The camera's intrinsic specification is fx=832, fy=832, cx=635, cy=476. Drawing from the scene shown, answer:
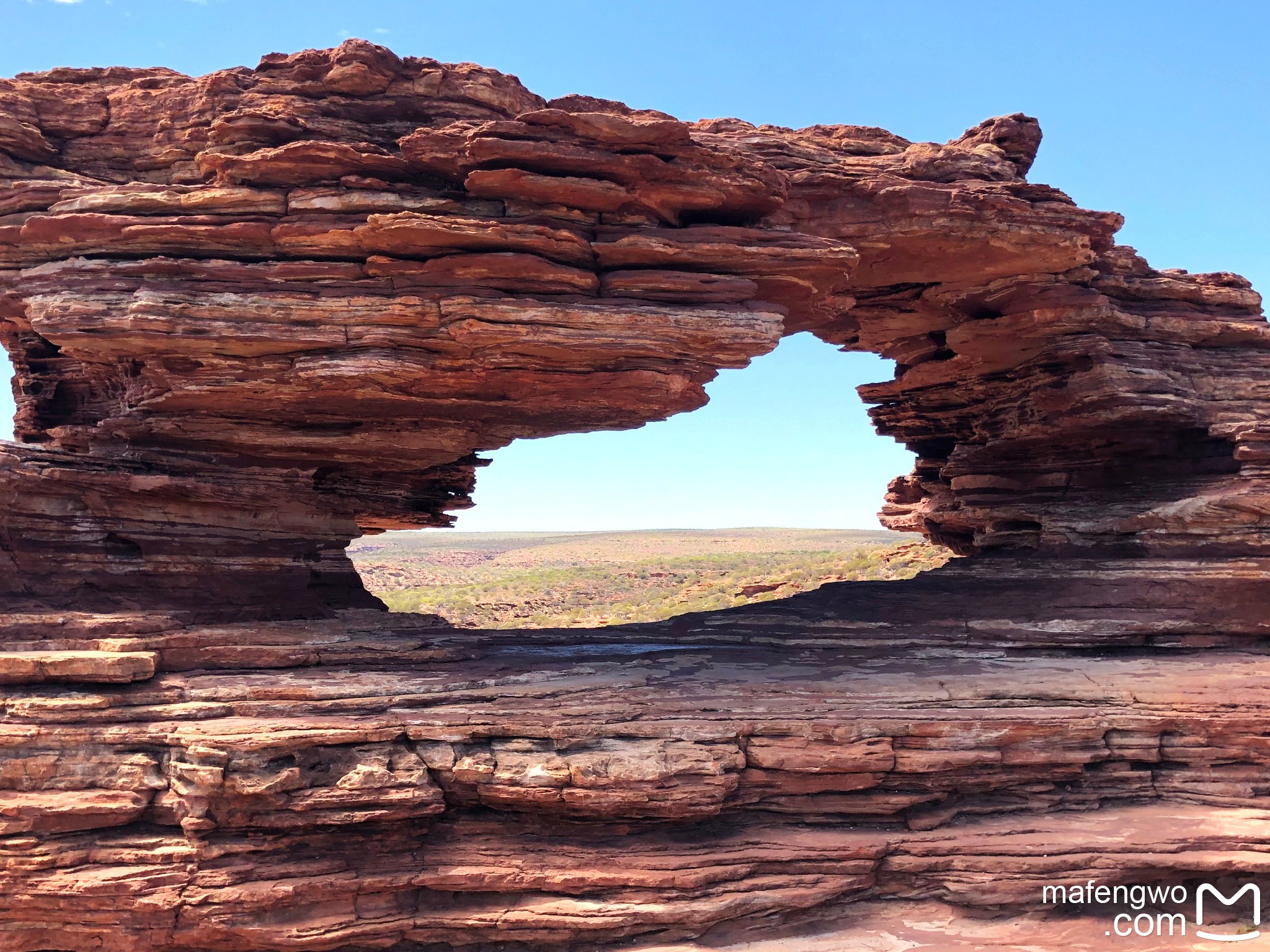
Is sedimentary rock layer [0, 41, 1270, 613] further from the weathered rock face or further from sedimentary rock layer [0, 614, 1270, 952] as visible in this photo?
sedimentary rock layer [0, 614, 1270, 952]

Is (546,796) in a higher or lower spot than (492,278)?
lower

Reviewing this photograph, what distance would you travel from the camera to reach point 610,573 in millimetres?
67812

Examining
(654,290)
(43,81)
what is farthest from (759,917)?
(43,81)

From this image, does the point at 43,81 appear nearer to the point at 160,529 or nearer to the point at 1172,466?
the point at 160,529

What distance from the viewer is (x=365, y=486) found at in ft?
66.1

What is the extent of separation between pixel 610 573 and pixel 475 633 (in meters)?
48.8

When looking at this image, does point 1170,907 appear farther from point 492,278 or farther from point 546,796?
point 492,278

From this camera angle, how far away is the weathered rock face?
13188mm

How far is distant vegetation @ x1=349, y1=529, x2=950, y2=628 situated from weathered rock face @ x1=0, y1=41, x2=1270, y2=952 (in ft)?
48.7

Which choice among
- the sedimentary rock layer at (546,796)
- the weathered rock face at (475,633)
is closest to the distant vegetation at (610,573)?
the weathered rock face at (475,633)

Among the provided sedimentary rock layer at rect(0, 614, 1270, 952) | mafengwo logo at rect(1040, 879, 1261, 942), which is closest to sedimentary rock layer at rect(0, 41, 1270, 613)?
sedimentary rock layer at rect(0, 614, 1270, 952)

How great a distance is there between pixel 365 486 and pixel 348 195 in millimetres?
7824

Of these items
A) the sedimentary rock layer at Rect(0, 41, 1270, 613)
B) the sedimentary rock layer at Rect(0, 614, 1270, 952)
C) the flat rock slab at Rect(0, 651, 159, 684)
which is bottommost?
the sedimentary rock layer at Rect(0, 614, 1270, 952)

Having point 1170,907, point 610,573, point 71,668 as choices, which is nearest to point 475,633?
point 71,668
